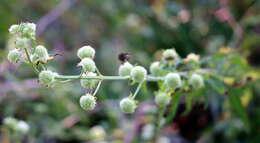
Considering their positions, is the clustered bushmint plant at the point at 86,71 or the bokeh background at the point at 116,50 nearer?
the clustered bushmint plant at the point at 86,71

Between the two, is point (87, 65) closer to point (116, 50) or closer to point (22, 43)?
point (22, 43)

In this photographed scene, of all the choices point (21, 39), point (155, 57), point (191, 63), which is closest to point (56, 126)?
point (155, 57)

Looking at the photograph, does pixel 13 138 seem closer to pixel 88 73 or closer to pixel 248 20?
pixel 88 73

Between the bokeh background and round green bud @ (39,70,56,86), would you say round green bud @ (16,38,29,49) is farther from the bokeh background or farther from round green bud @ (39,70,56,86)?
the bokeh background

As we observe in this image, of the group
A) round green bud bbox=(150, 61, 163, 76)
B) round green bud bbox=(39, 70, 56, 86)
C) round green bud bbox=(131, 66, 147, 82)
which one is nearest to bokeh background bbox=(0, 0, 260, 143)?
round green bud bbox=(150, 61, 163, 76)

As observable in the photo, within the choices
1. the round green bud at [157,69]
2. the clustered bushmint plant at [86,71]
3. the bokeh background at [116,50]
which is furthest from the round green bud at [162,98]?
the bokeh background at [116,50]

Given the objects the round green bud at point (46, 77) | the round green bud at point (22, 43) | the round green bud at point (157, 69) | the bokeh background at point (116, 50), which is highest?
the bokeh background at point (116, 50)

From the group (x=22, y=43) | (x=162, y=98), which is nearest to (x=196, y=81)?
(x=162, y=98)

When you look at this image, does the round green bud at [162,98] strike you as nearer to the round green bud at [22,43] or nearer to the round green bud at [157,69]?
the round green bud at [157,69]
